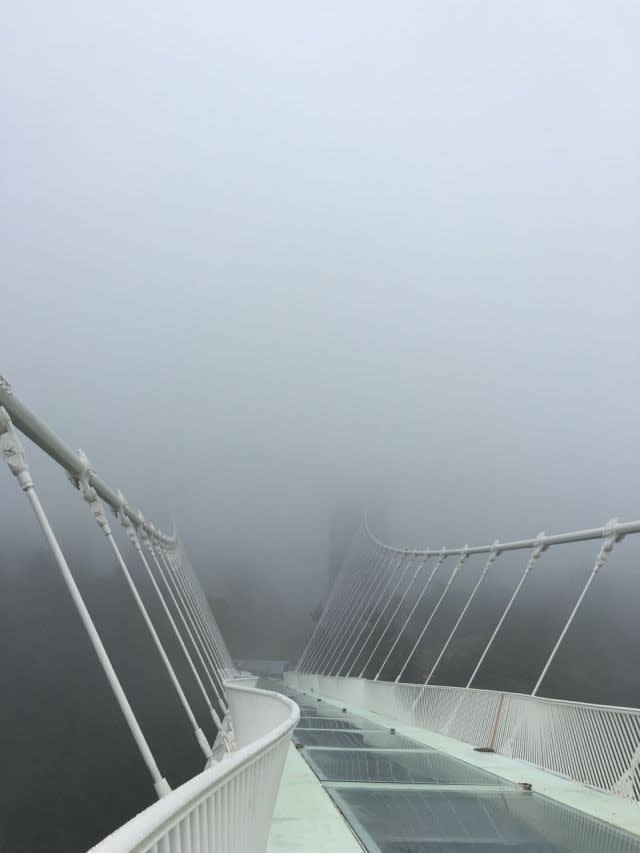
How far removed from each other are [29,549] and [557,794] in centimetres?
15155

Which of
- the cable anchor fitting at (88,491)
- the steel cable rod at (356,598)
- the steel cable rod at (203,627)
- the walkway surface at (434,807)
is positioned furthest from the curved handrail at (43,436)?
the steel cable rod at (356,598)

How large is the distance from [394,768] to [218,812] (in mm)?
6813

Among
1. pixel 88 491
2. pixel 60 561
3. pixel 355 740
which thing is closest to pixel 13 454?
pixel 60 561

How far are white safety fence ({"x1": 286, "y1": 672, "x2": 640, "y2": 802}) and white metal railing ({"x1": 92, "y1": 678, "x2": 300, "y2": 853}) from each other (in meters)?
4.19

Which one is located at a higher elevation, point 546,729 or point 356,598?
point 546,729

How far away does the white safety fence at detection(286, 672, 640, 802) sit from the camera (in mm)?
8539

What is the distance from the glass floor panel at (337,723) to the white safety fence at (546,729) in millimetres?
1060

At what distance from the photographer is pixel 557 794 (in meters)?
8.37

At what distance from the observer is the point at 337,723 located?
1688 cm

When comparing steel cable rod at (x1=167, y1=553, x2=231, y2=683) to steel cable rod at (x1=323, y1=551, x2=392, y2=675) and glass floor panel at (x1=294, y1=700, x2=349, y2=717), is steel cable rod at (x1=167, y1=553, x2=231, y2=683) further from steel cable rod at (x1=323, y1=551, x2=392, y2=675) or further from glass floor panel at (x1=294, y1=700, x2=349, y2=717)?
steel cable rod at (x1=323, y1=551, x2=392, y2=675)

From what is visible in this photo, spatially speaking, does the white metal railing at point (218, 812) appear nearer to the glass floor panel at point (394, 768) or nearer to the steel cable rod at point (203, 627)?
the glass floor panel at point (394, 768)

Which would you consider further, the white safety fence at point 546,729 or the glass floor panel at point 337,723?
the glass floor panel at point 337,723

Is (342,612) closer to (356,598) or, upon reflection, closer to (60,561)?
(356,598)

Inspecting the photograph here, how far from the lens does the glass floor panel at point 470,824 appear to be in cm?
568
